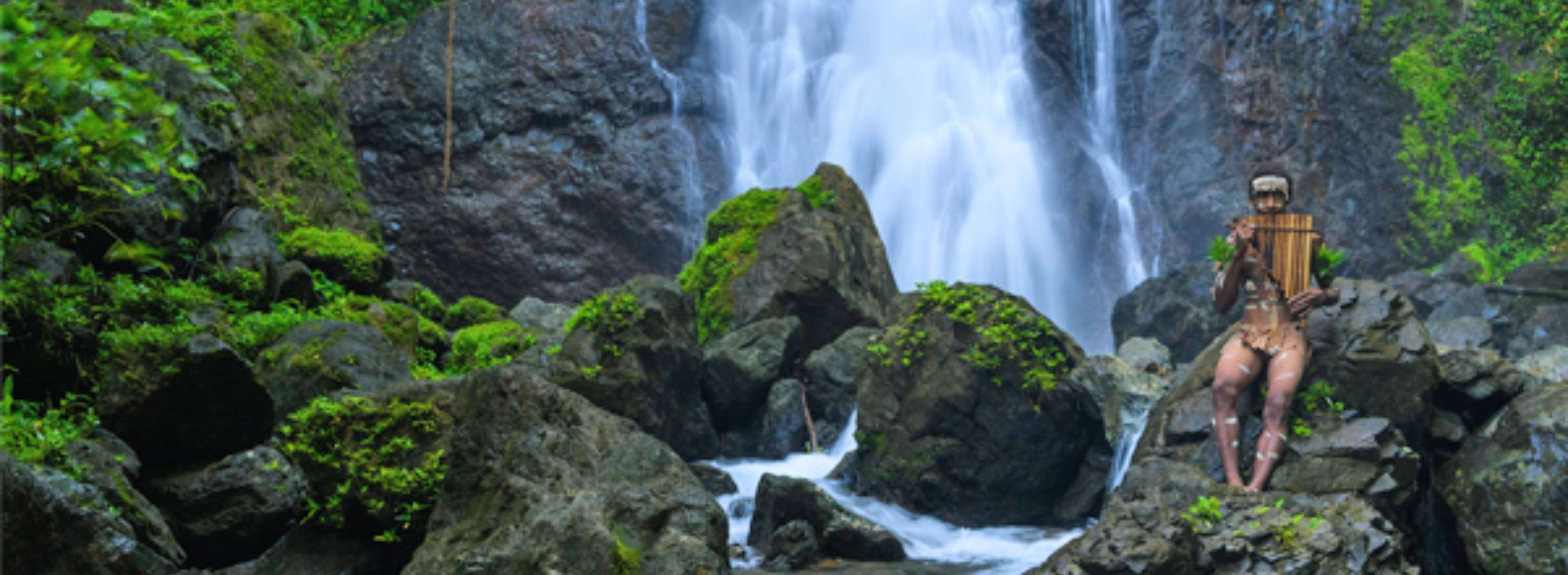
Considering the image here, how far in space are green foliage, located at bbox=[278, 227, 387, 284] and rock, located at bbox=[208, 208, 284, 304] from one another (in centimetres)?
90

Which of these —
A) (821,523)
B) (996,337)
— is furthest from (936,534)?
(996,337)

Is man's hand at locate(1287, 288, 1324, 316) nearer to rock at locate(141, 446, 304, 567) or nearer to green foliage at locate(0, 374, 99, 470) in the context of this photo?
rock at locate(141, 446, 304, 567)

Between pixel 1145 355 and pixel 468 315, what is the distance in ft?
28.7

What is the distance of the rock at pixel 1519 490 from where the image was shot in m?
6.82

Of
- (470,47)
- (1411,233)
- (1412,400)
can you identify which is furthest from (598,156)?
(1412,400)

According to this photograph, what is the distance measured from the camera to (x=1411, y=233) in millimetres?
21828

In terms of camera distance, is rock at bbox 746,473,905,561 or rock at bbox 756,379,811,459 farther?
rock at bbox 756,379,811,459

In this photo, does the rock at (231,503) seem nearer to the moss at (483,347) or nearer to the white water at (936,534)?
the white water at (936,534)

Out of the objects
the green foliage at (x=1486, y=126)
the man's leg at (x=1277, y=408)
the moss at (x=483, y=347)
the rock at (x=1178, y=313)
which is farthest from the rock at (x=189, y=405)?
the green foliage at (x=1486, y=126)

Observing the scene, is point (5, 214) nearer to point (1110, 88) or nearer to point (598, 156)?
point (598, 156)

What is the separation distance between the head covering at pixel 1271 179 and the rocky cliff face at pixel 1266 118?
15.2 metres

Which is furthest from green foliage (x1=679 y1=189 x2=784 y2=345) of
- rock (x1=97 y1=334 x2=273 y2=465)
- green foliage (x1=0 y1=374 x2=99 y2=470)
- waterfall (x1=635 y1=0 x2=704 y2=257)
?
green foliage (x1=0 y1=374 x2=99 y2=470)

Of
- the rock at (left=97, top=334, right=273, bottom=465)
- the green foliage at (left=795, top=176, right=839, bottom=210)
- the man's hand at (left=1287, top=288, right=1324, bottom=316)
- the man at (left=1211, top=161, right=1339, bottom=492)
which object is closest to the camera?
the rock at (left=97, top=334, right=273, bottom=465)

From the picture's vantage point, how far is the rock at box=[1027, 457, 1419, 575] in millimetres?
6152
